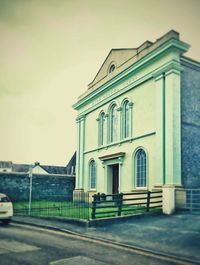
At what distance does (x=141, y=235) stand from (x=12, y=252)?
4.61 m

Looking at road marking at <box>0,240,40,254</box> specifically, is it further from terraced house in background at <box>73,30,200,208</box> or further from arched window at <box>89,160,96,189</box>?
arched window at <box>89,160,96,189</box>

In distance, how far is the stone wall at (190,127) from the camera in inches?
639

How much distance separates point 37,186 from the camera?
2680cm

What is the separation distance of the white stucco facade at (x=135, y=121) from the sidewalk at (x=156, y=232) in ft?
9.91

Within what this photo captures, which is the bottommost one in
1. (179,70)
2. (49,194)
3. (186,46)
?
(49,194)

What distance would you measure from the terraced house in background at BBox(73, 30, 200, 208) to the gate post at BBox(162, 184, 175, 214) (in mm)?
214

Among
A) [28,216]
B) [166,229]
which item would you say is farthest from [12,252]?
[28,216]

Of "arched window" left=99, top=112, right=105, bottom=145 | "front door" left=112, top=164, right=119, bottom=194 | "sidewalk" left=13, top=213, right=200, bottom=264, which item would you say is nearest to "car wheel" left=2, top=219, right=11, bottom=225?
"sidewalk" left=13, top=213, right=200, bottom=264

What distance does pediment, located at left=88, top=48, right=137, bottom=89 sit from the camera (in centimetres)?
2116

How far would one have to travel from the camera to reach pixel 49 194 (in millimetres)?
27156

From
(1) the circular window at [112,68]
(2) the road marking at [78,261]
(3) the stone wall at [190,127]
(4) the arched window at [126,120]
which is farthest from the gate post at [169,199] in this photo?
(1) the circular window at [112,68]

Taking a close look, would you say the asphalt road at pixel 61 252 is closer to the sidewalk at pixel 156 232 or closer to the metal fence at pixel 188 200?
the sidewalk at pixel 156 232

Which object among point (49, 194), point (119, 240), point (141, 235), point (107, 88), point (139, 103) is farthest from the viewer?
point (49, 194)

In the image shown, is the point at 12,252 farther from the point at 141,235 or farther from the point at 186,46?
the point at 186,46
